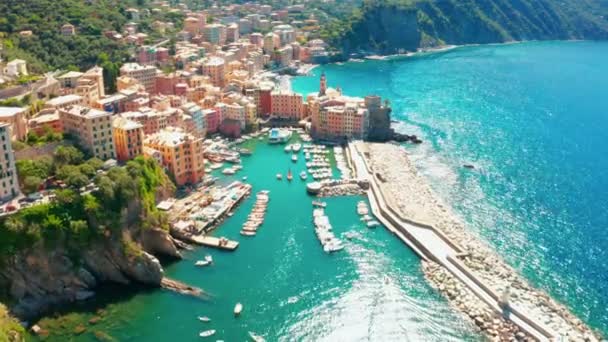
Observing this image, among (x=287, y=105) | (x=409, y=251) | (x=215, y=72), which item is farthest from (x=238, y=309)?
(x=215, y=72)

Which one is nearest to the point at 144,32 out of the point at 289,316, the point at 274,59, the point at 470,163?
the point at 274,59

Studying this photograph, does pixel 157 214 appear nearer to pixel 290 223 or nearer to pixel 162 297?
pixel 162 297

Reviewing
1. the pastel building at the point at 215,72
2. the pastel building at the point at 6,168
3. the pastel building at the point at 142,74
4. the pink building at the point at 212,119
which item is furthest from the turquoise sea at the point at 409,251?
the pastel building at the point at 215,72

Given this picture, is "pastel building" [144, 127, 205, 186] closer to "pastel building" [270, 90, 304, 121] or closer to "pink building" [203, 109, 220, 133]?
"pink building" [203, 109, 220, 133]

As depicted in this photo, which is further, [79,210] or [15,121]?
[15,121]

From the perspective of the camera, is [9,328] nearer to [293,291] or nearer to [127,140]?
[293,291]

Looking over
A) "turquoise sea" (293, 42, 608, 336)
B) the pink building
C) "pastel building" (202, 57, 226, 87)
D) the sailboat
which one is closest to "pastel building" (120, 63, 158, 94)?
"pastel building" (202, 57, 226, 87)
